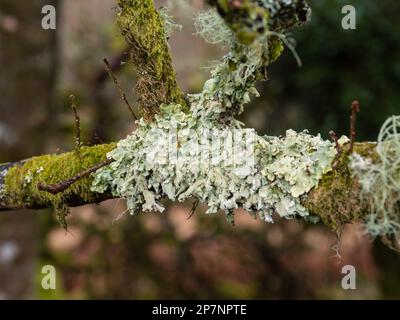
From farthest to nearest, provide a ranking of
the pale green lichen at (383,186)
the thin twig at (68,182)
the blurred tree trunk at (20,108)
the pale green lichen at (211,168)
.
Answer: the blurred tree trunk at (20,108)
the thin twig at (68,182)
the pale green lichen at (211,168)
the pale green lichen at (383,186)

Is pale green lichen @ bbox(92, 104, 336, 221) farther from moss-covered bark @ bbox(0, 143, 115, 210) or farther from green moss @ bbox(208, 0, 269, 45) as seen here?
green moss @ bbox(208, 0, 269, 45)

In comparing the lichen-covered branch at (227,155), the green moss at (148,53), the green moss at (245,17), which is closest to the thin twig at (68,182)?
the lichen-covered branch at (227,155)

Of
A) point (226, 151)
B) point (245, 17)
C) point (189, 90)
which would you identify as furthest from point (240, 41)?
point (189, 90)

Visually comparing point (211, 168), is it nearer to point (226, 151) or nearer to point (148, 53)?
point (226, 151)

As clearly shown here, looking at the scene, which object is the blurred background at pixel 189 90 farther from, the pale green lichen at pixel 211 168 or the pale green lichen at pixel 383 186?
the pale green lichen at pixel 383 186

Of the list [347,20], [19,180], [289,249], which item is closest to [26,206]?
[19,180]

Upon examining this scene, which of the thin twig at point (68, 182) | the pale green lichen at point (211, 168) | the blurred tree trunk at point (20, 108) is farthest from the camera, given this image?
the blurred tree trunk at point (20, 108)

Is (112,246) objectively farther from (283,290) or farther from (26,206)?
(26,206)
